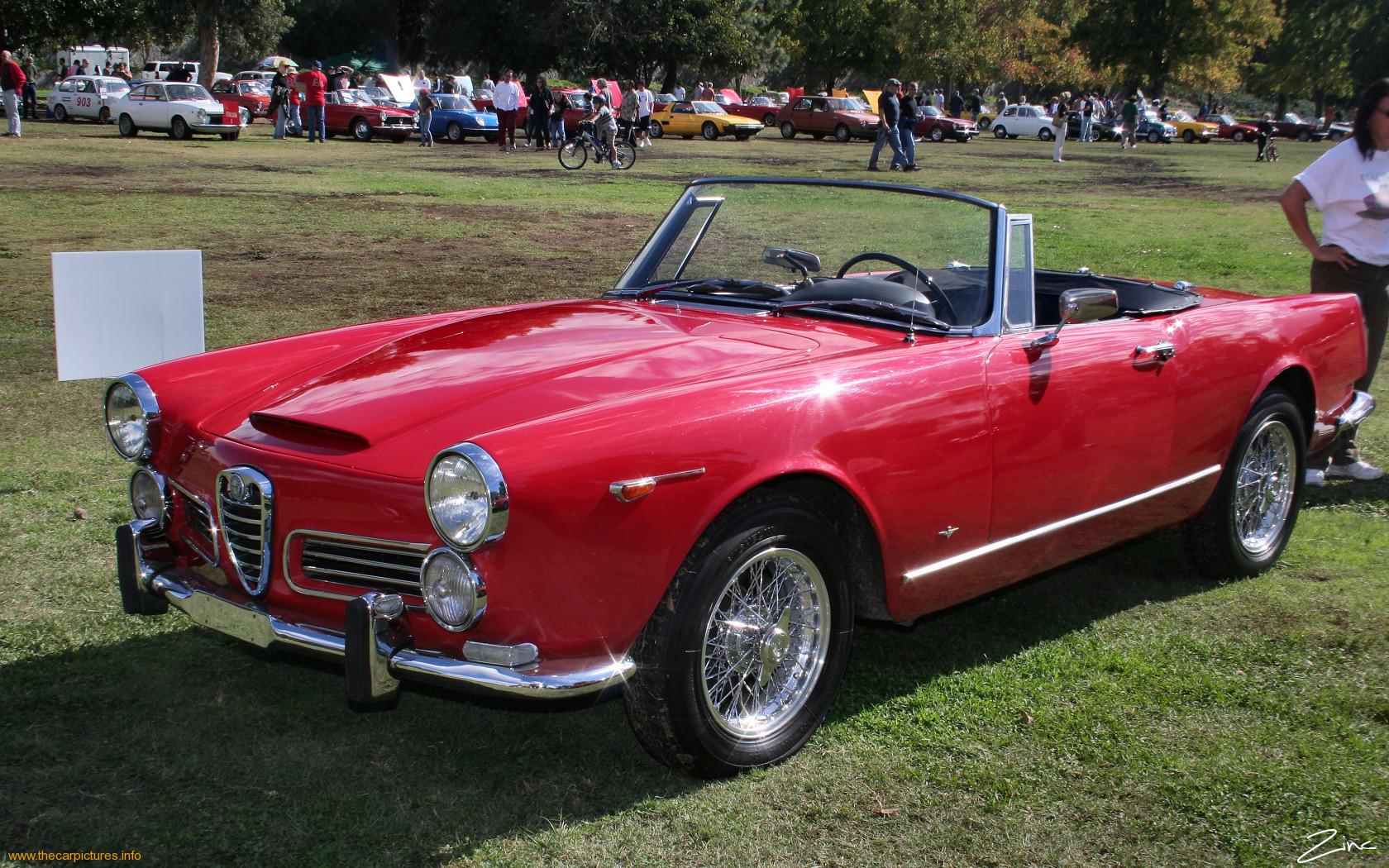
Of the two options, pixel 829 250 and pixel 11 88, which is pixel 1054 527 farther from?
pixel 11 88

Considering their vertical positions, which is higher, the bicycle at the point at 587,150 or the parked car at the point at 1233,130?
the parked car at the point at 1233,130

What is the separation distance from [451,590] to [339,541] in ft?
1.20

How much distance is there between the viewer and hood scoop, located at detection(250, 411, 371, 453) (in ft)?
10.6

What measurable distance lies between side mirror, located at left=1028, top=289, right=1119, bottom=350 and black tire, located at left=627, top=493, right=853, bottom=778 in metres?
1.14

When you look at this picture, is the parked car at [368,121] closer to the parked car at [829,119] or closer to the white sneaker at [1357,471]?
the parked car at [829,119]

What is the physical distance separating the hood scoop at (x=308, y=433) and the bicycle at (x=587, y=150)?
21.4 metres

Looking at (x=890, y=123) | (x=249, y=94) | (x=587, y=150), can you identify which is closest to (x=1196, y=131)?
(x=890, y=123)

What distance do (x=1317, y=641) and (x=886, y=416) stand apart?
201 centimetres

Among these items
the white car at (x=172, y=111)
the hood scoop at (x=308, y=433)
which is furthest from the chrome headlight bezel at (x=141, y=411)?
the white car at (x=172, y=111)

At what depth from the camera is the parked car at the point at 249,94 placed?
140ft

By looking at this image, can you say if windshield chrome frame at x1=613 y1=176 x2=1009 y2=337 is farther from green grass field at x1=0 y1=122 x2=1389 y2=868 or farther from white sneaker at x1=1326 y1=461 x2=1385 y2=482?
white sneaker at x1=1326 y1=461 x2=1385 y2=482

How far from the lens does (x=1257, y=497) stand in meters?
5.14

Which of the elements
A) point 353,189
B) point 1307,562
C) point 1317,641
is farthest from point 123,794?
point 353,189

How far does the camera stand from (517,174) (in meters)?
22.5
